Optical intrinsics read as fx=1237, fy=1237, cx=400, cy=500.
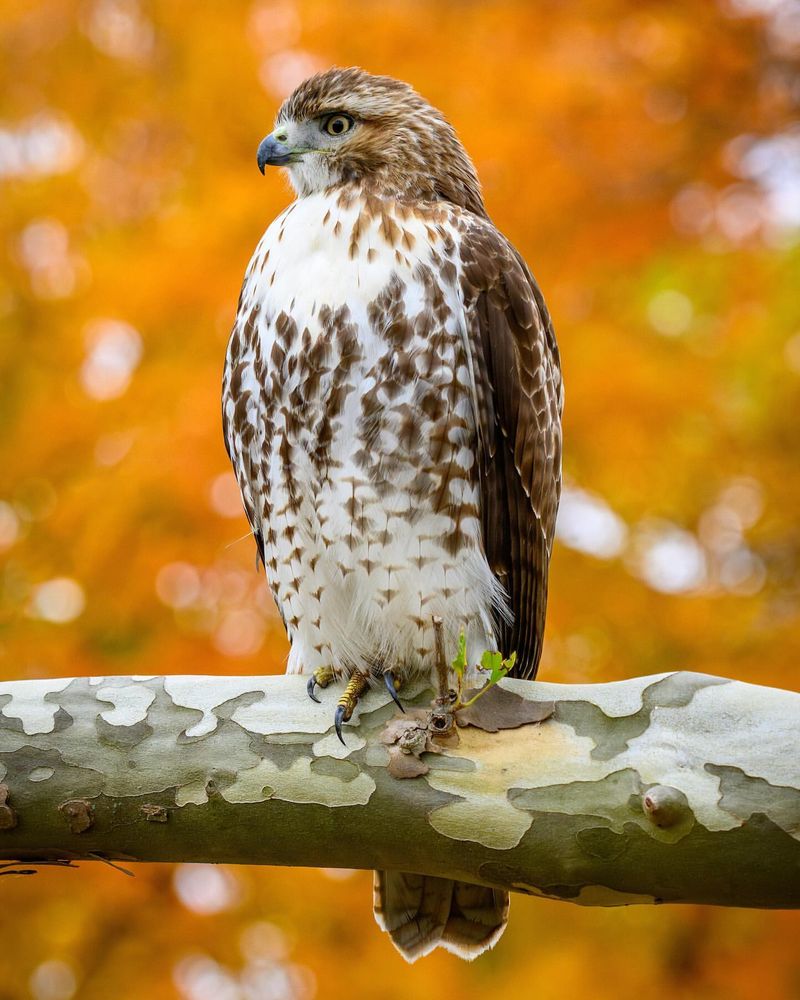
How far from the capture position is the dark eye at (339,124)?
3426 mm

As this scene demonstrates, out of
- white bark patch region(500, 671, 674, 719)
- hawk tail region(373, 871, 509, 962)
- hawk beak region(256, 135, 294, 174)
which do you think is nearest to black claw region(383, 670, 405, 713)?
white bark patch region(500, 671, 674, 719)

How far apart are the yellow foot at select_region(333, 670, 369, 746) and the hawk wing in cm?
47

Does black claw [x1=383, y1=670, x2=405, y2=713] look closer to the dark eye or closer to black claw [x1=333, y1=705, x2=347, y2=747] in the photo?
black claw [x1=333, y1=705, x2=347, y2=747]

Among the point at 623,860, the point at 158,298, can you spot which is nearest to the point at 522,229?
the point at 158,298

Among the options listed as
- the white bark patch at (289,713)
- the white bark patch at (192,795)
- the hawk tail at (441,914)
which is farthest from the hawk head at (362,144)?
the hawk tail at (441,914)

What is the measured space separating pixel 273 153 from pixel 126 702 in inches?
63.1

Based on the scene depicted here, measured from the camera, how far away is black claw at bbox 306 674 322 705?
2.74 metres

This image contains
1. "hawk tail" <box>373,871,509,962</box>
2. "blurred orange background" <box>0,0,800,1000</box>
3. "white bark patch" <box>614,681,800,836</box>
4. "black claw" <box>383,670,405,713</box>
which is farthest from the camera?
"blurred orange background" <box>0,0,800,1000</box>

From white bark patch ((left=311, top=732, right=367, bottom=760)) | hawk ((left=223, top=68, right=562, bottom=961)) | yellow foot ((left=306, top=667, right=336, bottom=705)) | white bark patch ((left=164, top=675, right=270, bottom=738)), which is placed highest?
hawk ((left=223, top=68, right=562, bottom=961))

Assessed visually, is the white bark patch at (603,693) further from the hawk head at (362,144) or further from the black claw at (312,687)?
the hawk head at (362,144)

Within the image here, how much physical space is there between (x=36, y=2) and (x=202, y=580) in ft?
9.30

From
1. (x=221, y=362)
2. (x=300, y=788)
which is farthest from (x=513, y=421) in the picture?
(x=221, y=362)

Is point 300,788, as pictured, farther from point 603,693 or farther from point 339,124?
point 339,124

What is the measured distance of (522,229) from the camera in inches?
201
